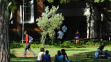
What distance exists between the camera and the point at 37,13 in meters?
34.1

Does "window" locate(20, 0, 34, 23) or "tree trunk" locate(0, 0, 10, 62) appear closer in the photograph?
"tree trunk" locate(0, 0, 10, 62)

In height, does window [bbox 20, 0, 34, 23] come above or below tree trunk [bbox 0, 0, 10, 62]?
above

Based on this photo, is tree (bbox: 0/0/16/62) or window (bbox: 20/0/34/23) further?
window (bbox: 20/0/34/23)

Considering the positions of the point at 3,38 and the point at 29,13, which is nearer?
the point at 3,38

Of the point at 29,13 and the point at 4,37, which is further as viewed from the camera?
the point at 29,13

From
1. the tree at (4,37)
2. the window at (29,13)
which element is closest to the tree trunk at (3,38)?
the tree at (4,37)

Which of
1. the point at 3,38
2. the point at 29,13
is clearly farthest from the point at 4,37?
the point at 29,13

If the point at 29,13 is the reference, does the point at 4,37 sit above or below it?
below

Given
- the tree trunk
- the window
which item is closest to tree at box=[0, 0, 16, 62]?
the tree trunk

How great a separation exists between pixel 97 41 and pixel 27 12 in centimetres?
873

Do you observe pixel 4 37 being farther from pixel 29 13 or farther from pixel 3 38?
pixel 29 13

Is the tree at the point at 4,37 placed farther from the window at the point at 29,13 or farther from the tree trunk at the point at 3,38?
the window at the point at 29,13

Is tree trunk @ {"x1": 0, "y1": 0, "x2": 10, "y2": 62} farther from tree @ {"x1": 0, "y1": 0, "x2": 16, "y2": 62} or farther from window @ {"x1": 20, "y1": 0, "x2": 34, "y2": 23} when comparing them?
window @ {"x1": 20, "y1": 0, "x2": 34, "y2": 23}

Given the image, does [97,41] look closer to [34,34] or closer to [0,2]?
[34,34]
